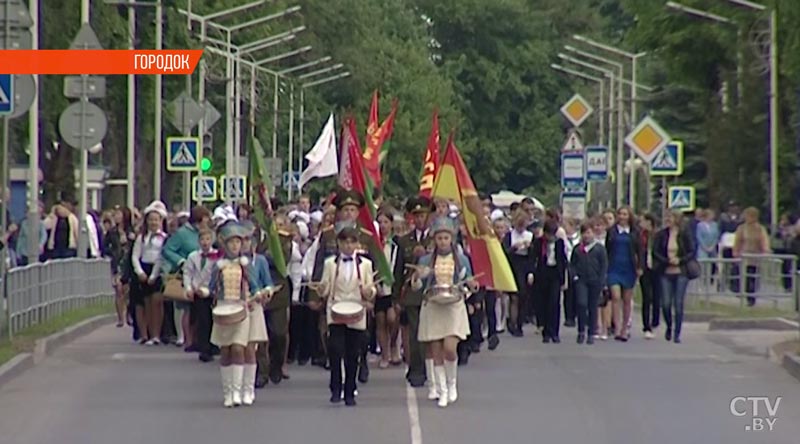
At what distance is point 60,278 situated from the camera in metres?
31.7

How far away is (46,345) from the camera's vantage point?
83.7 ft

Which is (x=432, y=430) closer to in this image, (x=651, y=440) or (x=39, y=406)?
(x=651, y=440)

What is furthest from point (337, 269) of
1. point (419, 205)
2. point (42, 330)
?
point (42, 330)

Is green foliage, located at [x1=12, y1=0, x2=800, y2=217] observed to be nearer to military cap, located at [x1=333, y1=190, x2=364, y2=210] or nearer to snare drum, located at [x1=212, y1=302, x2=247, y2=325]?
military cap, located at [x1=333, y1=190, x2=364, y2=210]

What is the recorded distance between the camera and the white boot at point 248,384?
1927cm

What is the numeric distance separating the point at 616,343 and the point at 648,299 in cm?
126

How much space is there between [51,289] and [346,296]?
484 inches

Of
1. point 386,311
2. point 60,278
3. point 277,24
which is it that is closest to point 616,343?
point 386,311

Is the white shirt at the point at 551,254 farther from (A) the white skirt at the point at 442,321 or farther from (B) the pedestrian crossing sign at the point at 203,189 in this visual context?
(B) the pedestrian crossing sign at the point at 203,189

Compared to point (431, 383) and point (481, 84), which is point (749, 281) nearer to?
point (431, 383)

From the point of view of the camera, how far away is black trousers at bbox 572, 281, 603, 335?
28.3 meters

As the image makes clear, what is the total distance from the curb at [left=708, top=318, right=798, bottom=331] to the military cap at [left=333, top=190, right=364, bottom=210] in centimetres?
1193

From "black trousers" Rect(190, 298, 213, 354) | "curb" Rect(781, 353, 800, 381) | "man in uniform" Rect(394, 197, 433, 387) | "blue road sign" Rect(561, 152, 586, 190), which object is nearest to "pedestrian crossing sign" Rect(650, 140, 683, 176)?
"blue road sign" Rect(561, 152, 586, 190)

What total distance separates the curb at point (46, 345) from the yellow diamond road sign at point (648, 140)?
8991 mm
